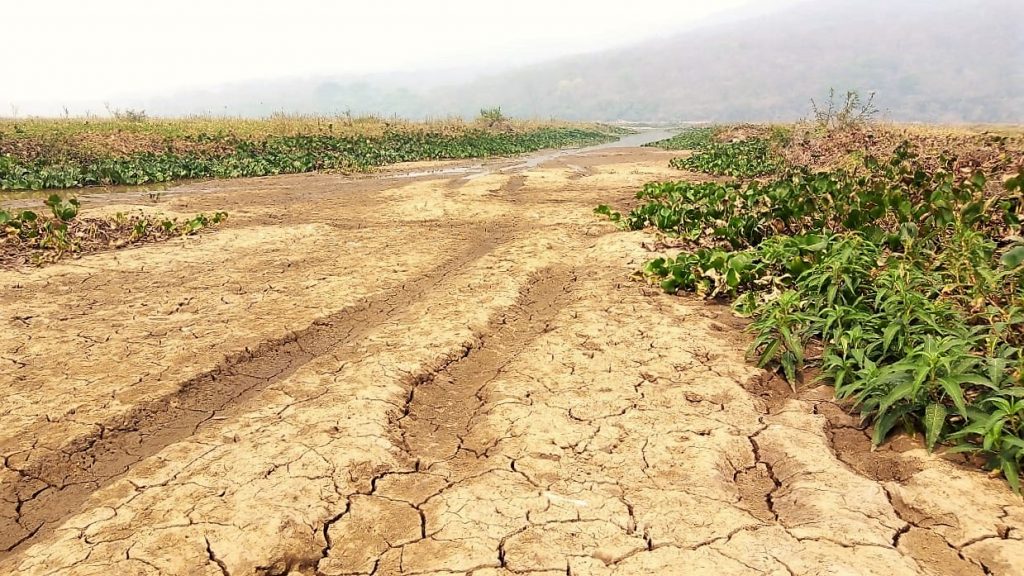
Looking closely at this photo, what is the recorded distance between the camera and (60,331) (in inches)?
188

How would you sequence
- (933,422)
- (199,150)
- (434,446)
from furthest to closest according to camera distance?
(199,150) → (434,446) → (933,422)

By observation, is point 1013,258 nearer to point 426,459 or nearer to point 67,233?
point 426,459

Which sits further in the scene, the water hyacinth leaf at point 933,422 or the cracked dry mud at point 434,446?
the water hyacinth leaf at point 933,422

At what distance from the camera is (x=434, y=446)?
3.26 m

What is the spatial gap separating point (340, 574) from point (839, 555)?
6.92ft

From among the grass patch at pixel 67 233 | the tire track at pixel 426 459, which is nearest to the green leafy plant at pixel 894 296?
the tire track at pixel 426 459

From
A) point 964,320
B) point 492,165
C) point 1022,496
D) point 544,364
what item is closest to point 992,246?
point 964,320

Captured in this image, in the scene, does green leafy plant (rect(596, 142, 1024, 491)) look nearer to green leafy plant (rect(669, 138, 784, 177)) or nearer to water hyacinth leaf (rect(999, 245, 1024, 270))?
water hyacinth leaf (rect(999, 245, 1024, 270))

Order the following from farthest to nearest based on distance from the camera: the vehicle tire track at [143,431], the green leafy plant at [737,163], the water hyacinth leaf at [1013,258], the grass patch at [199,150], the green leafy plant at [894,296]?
the grass patch at [199,150] < the green leafy plant at [737,163] < the water hyacinth leaf at [1013,258] < the green leafy plant at [894,296] < the vehicle tire track at [143,431]

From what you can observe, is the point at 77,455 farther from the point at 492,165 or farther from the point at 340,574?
the point at 492,165

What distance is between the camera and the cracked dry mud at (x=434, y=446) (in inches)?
93.2

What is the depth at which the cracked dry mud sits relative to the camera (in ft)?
7.77

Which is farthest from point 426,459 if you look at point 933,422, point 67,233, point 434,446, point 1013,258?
point 67,233

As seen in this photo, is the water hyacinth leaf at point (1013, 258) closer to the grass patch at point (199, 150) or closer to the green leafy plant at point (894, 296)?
the green leafy plant at point (894, 296)
